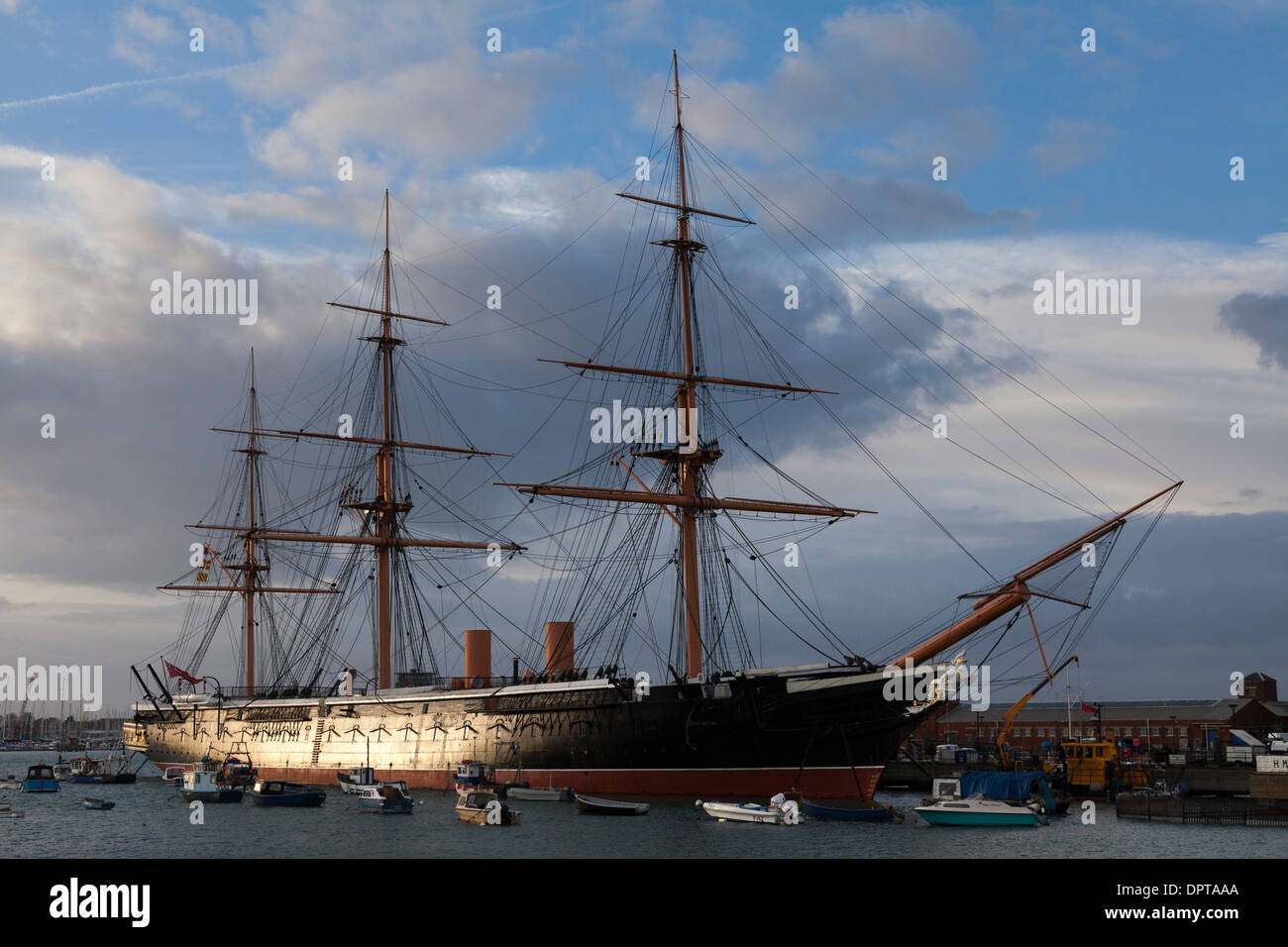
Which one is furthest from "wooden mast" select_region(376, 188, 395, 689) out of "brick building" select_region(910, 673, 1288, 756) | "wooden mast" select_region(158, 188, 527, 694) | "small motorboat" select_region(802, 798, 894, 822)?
"brick building" select_region(910, 673, 1288, 756)

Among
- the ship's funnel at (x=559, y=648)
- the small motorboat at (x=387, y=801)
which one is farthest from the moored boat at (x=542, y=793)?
the ship's funnel at (x=559, y=648)

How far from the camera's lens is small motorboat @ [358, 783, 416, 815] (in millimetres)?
53031

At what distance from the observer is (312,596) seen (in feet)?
289

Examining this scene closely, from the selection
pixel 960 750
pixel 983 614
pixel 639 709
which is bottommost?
pixel 960 750

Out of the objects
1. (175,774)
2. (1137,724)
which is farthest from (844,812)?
(1137,724)

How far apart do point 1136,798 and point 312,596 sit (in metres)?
57.1

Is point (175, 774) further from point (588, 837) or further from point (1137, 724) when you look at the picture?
point (1137, 724)

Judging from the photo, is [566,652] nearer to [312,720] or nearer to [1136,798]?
[312,720]

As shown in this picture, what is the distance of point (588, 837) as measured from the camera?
1624 inches

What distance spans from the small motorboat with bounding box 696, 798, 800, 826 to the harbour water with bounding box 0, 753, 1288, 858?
41cm

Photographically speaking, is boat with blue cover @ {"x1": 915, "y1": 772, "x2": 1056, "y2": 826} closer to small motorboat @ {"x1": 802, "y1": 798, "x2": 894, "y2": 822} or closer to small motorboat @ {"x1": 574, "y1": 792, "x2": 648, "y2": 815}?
small motorboat @ {"x1": 802, "y1": 798, "x2": 894, "y2": 822}

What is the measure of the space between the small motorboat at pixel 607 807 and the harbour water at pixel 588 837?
26.3 inches
